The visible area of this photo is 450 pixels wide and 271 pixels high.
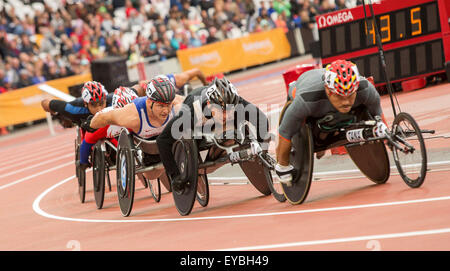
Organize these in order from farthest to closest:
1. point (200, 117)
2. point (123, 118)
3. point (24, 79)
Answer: point (24, 79), point (123, 118), point (200, 117)

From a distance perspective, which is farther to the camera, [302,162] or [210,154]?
[210,154]

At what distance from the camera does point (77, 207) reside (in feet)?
38.2

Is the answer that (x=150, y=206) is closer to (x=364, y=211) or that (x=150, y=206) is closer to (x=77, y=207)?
(x=77, y=207)

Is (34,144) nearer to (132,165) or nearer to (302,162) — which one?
(132,165)

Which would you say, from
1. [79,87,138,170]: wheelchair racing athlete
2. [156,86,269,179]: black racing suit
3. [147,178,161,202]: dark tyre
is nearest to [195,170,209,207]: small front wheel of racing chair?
[156,86,269,179]: black racing suit

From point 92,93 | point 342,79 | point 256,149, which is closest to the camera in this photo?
point 342,79

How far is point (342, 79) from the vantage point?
24.0 ft

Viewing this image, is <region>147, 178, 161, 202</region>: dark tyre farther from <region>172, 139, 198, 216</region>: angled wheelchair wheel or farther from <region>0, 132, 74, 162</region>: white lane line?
<region>0, 132, 74, 162</region>: white lane line

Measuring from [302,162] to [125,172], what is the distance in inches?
107

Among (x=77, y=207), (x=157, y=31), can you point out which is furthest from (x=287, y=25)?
(x=77, y=207)

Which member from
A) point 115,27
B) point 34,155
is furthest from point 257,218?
point 115,27

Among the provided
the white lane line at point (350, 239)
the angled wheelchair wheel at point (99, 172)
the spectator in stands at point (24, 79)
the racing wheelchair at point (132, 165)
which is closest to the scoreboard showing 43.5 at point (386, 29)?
the angled wheelchair wheel at point (99, 172)

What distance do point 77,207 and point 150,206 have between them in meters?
1.48

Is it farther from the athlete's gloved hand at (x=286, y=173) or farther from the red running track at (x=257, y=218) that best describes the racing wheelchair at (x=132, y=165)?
the athlete's gloved hand at (x=286, y=173)
